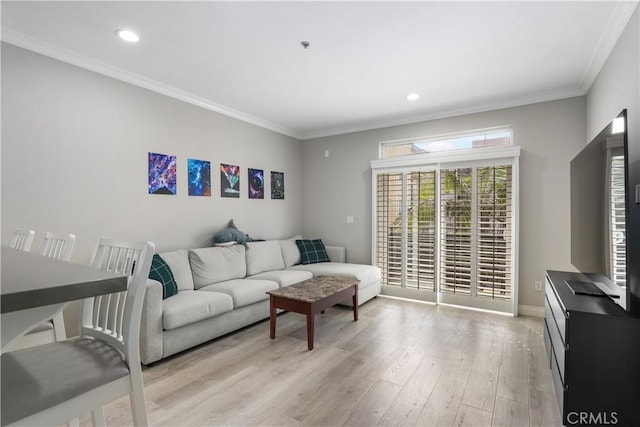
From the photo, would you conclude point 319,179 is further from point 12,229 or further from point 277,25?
point 12,229

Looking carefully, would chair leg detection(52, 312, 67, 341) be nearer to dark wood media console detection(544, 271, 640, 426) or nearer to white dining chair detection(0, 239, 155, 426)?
white dining chair detection(0, 239, 155, 426)

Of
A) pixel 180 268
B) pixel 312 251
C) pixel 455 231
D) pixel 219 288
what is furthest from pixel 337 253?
pixel 180 268

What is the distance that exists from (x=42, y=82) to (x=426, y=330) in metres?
4.20

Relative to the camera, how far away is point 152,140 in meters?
3.51

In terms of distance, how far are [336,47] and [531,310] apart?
3.68m

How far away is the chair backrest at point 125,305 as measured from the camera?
4.03 feet

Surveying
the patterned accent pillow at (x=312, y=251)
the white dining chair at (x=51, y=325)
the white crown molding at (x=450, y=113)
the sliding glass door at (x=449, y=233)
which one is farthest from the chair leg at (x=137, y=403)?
the white crown molding at (x=450, y=113)

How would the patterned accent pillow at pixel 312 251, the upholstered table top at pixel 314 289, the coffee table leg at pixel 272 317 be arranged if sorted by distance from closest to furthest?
1. the upholstered table top at pixel 314 289
2. the coffee table leg at pixel 272 317
3. the patterned accent pillow at pixel 312 251

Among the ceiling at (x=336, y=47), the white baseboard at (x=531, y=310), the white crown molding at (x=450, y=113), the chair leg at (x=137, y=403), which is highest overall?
the ceiling at (x=336, y=47)

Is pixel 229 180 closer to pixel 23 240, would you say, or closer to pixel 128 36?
pixel 128 36

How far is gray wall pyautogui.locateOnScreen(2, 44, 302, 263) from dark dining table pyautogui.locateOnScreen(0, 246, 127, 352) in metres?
2.16

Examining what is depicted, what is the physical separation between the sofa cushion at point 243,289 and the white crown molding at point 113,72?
7.15 feet

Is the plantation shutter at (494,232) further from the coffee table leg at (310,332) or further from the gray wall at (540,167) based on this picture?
the coffee table leg at (310,332)

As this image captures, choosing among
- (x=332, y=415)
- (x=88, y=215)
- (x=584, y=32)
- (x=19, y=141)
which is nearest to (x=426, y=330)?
(x=332, y=415)
